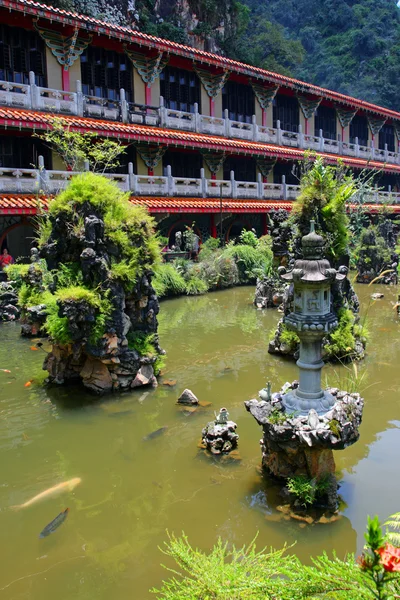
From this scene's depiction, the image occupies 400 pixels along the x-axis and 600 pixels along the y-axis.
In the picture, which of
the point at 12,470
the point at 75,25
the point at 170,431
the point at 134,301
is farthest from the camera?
the point at 75,25

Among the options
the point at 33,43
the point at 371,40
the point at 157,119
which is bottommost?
the point at 157,119

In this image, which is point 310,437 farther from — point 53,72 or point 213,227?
point 53,72

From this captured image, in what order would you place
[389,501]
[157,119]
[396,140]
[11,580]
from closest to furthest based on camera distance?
1. [11,580]
2. [389,501]
3. [157,119]
4. [396,140]

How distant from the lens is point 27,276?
1331cm

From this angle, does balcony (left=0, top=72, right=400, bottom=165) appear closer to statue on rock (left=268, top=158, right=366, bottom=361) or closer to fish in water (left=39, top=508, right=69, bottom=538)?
statue on rock (left=268, top=158, right=366, bottom=361)

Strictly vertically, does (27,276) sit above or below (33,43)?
below

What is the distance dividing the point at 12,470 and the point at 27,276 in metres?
7.74

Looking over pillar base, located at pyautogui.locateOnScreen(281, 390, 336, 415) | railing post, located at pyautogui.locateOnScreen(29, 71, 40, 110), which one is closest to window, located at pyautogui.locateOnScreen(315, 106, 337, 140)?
railing post, located at pyautogui.locateOnScreen(29, 71, 40, 110)

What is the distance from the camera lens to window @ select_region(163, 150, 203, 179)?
913 inches

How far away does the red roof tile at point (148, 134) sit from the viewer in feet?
53.3

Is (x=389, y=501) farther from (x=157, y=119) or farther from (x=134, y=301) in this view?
(x=157, y=119)

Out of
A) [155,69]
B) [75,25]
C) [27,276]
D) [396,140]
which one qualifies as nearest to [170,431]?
[27,276]

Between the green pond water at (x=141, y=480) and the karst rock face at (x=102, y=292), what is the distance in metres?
0.47

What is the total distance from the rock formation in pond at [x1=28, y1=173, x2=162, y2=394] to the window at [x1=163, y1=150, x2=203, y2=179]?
14.0 meters
